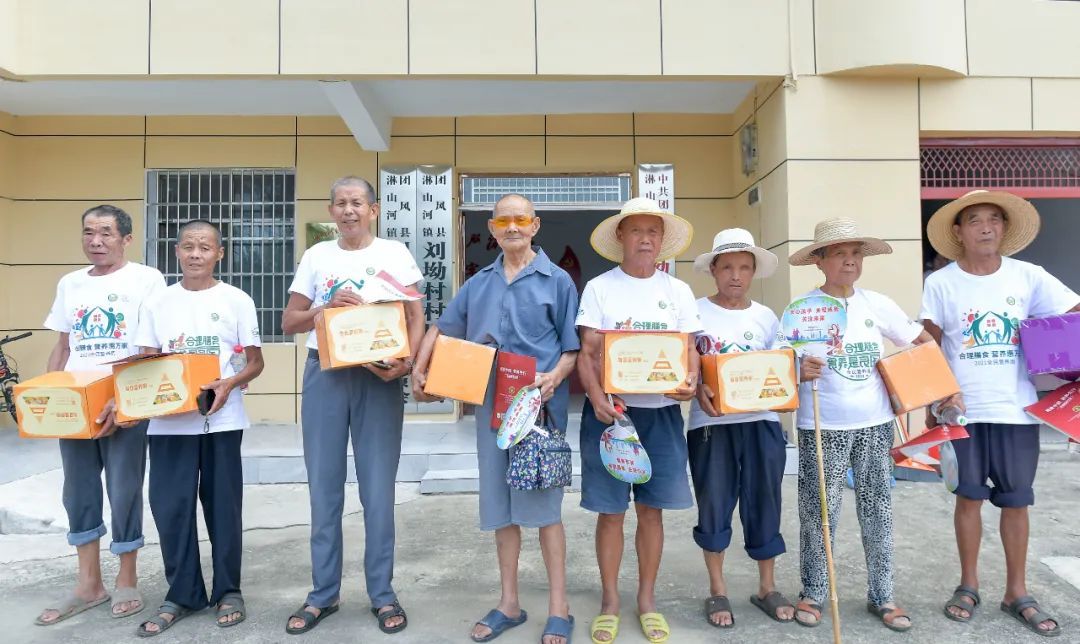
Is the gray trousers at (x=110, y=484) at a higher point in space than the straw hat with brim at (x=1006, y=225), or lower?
lower

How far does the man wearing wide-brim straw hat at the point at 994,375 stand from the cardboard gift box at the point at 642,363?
51.7 inches

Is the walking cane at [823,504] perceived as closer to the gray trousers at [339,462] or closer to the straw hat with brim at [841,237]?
the straw hat with brim at [841,237]

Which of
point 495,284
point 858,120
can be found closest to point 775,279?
point 858,120

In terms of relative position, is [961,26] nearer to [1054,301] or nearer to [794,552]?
[1054,301]

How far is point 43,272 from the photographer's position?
651 centimetres

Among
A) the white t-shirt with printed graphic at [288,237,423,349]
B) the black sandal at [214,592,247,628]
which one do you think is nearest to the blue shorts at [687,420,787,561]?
the white t-shirt with printed graphic at [288,237,423,349]

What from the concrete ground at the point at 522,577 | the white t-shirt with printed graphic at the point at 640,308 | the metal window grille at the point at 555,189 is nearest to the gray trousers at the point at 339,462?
the concrete ground at the point at 522,577

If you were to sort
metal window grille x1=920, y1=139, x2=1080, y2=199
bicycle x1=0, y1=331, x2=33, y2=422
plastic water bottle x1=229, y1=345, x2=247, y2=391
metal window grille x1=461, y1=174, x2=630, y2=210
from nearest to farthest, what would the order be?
plastic water bottle x1=229, y1=345, x2=247, y2=391
metal window grille x1=920, y1=139, x2=1080, y2=199
bicycle x1=0, y1=331, x2=33, y2=422
metal window grille x1=461, y1=174, x2=630, y2=210

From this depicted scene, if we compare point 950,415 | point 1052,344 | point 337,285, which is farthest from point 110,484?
point 1052,344

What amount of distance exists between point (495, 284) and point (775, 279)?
3568 millimetres

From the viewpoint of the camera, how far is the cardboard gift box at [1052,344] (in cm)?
261

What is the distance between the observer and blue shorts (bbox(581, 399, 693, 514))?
8.55ft

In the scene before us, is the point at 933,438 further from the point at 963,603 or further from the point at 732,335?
the point at 732,335

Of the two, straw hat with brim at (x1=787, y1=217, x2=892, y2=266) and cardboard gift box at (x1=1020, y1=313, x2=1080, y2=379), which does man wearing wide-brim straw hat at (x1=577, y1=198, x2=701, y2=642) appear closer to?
straw hat with brim at (x1=787, y1=217, x2=892, y2=266)
